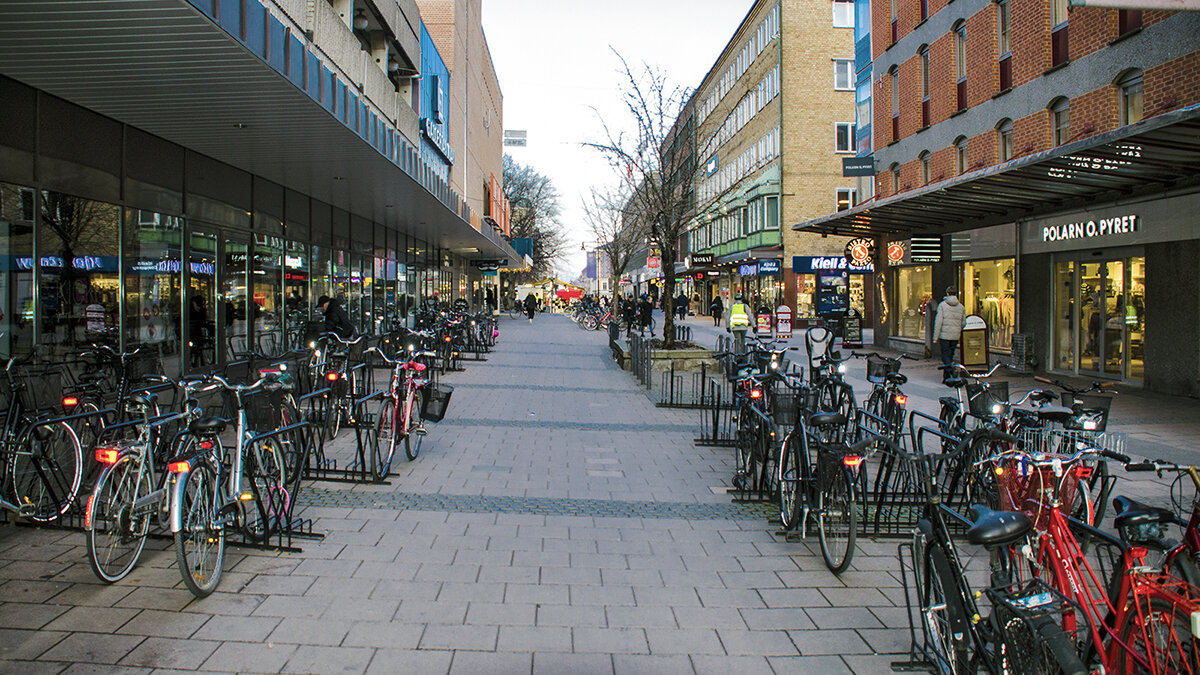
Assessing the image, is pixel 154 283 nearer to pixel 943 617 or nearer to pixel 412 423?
pixel 412 423

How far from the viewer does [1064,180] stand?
558 inches

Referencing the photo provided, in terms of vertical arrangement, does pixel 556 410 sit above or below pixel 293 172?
below

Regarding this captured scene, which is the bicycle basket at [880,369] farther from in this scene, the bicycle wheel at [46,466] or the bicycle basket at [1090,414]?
the bicycle wheel at [46,466]

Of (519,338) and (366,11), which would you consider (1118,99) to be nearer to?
(366,11)

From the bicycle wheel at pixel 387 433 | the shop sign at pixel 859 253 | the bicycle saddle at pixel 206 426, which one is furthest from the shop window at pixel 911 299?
the bicycle saddle at pixel 206 426

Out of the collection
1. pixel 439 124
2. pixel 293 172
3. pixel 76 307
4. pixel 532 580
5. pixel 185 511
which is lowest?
pixel 532 580

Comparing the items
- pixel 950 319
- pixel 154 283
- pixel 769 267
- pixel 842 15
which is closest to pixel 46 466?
pixel 154 283

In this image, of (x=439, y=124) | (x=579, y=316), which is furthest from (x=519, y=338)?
(x=579, y=316)

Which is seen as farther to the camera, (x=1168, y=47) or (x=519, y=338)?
(x=519, y=338)

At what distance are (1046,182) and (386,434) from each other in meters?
12.0

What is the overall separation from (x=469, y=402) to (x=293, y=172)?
4.56m

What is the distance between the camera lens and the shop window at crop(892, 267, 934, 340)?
24594 millimetres

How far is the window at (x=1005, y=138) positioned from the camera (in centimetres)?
2056

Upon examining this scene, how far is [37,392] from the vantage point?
763cm
